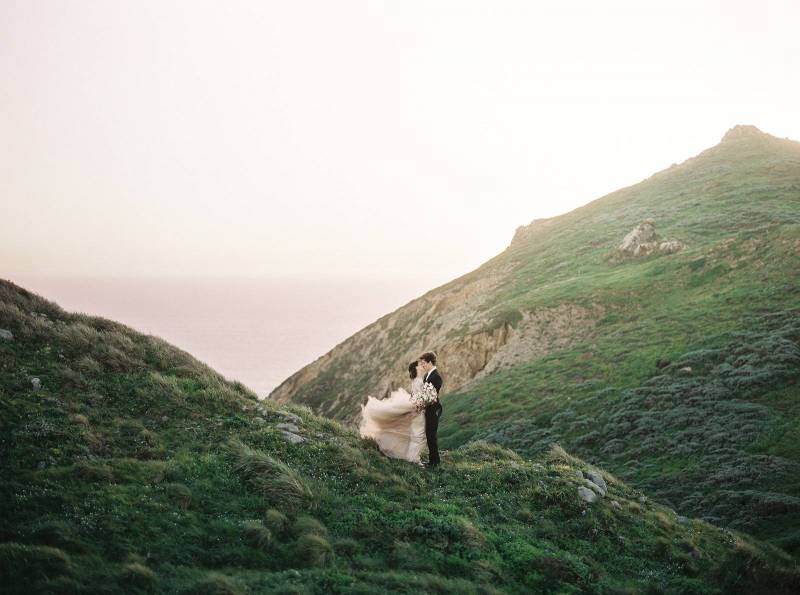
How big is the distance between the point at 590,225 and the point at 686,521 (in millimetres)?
57329

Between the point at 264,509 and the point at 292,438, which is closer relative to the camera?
the point at 264,509

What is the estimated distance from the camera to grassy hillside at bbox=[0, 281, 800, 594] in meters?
7.59

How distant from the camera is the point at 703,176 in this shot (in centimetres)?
6450

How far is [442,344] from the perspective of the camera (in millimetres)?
43062

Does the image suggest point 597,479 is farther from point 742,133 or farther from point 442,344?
point 742,133

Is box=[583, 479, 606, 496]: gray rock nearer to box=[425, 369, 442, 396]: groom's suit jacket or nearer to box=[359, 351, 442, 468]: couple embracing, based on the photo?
box=[359, 351, 442, 468]: couple embracing

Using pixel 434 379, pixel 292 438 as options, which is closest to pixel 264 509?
pixel 292 438

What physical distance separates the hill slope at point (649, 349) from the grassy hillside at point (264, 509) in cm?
407

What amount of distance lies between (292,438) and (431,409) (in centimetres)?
348

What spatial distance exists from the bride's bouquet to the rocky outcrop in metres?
37.1

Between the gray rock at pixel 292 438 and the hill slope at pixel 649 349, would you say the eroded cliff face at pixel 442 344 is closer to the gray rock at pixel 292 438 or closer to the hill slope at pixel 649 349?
the hill slope at pixel 649 349

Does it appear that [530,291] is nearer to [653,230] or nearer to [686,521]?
[653,230]

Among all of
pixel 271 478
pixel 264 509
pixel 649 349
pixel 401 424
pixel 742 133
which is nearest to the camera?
pixel 264 509

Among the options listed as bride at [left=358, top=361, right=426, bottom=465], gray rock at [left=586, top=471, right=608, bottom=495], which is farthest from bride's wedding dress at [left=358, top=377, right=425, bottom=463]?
gray rock at [left=586, top=471, right=608, bottom=495]
